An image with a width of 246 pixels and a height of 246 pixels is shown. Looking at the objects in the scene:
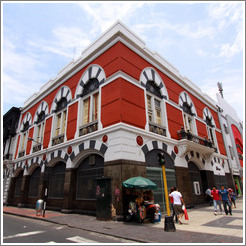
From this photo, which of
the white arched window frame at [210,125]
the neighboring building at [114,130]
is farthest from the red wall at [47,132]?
the white arched window frame at [210,125]

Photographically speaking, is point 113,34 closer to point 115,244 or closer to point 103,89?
point 103,89

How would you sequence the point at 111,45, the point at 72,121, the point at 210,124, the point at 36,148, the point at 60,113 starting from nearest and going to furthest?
the point at 111,45 < the point at 72,121 < the point at 60,113 < the point at 36,148 < the point at 210,124

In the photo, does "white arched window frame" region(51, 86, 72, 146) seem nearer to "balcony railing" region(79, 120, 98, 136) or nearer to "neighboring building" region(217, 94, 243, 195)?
"balcony railing" region(79, 120, 98, 136)

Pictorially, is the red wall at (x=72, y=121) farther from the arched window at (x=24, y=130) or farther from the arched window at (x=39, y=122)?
the arched window at (x=24, y=130)

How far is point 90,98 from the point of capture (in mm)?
13719

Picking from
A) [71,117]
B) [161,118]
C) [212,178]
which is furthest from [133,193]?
[212,178]

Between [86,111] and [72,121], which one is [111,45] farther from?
[72,121]

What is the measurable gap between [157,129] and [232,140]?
61.2 ft

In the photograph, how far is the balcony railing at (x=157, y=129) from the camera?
12.8 m

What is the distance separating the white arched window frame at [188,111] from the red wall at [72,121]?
9765 mm

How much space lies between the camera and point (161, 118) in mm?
14547

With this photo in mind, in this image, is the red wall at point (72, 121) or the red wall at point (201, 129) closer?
the red wall at point (72, 121)

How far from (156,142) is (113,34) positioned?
8.17 m

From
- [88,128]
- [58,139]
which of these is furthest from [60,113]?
[88,128]
